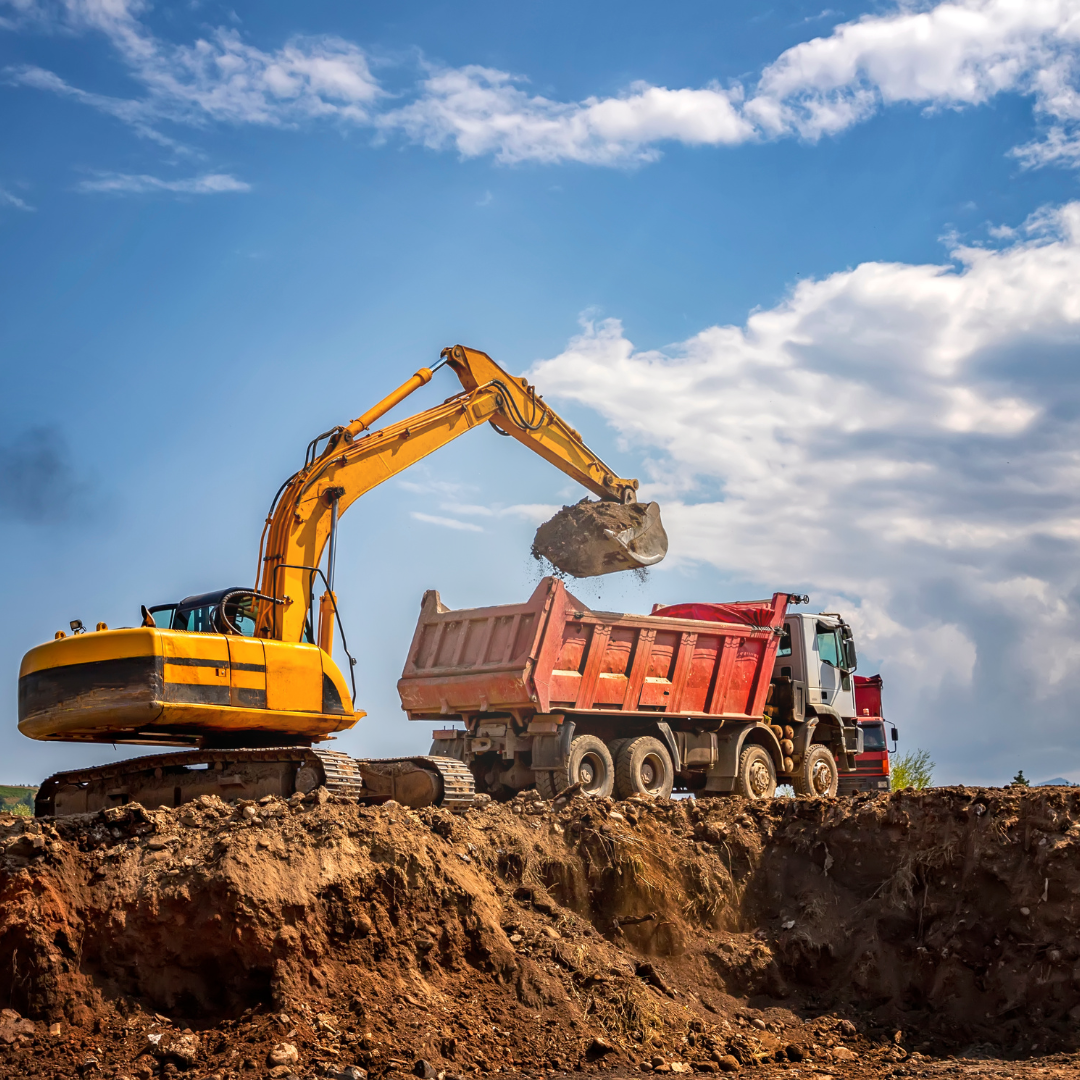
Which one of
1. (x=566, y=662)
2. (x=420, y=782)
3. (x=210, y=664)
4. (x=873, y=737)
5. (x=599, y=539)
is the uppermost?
(x=599, y=539)

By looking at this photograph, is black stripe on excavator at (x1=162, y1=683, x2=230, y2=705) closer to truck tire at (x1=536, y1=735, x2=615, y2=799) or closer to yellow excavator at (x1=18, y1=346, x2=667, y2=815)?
yellow excavator at (x1=18, y1=346, x2=667, y2=815)

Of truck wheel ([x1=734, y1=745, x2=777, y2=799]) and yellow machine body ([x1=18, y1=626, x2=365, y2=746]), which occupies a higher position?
yellow machine body ([x1=18, y1=626, x2=365, y2=746])

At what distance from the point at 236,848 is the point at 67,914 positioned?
122 centimetres

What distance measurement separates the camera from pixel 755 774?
17.5 meters

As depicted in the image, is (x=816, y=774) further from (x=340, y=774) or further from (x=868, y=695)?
(x=340, y=774)

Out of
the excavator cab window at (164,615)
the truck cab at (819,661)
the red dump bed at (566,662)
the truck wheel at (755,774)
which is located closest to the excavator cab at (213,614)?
the excavator cab window at (164,615)

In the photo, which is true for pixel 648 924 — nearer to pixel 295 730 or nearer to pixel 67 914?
pixel 295 730

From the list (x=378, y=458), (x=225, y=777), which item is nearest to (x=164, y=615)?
(x=225, y=777)

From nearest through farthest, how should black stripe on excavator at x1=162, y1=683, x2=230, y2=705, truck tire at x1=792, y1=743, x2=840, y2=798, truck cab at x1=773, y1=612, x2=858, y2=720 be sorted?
black stripe on excavator at x1=162, y1=683, x2=230, y2=705, truck tire at x1=792, y1=743, x2=840, y2=798, truck cab at x1=773, y1=612, x2=858, y2=720

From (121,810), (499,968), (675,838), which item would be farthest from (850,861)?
(121,810)

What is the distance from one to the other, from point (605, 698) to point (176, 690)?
6.28 metres

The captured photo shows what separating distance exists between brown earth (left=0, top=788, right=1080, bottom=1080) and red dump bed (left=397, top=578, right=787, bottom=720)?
2.73 meters

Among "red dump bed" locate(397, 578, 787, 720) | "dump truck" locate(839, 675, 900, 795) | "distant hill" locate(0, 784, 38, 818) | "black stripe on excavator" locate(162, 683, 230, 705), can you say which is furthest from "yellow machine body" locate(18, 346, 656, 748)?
"distant hill" locate(0, 784, 38, 818)

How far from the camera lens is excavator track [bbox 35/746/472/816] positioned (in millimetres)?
11156
